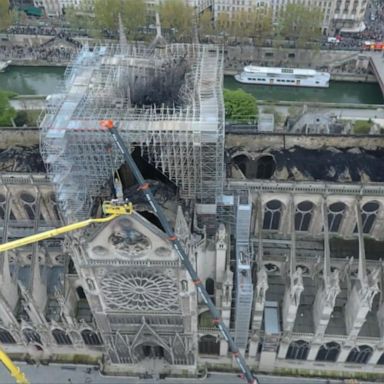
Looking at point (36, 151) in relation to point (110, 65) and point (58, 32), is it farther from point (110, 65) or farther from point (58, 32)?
point (58, 32)

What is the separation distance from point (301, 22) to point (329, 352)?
221 ft

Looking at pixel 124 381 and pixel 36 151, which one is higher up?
pixel 36 151

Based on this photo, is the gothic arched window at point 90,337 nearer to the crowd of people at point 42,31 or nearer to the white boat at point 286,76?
the white boat at point 286,76

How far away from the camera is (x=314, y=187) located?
3975 cm

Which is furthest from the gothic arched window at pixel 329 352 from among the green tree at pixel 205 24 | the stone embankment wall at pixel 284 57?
the green tree at pixel 205 24

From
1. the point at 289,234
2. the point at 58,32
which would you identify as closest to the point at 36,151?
the point at 289,234

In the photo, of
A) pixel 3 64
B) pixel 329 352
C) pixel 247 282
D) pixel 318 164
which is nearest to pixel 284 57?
pixel 318 164

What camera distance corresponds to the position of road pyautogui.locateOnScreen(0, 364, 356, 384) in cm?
4269

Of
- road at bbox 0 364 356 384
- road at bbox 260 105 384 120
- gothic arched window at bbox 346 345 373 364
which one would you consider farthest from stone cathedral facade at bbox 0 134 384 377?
road at bbox 260 105 384 120

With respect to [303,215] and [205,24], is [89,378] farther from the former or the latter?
[205,24]

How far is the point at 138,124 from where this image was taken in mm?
32438

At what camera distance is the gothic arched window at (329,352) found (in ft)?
134

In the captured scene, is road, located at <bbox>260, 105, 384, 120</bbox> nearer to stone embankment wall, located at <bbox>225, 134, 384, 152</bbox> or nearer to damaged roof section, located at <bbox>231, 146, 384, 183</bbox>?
stone embankment wall, located at <bbox>225, 134, 384, 152</bbox>

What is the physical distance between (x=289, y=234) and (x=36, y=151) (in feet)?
88.8
